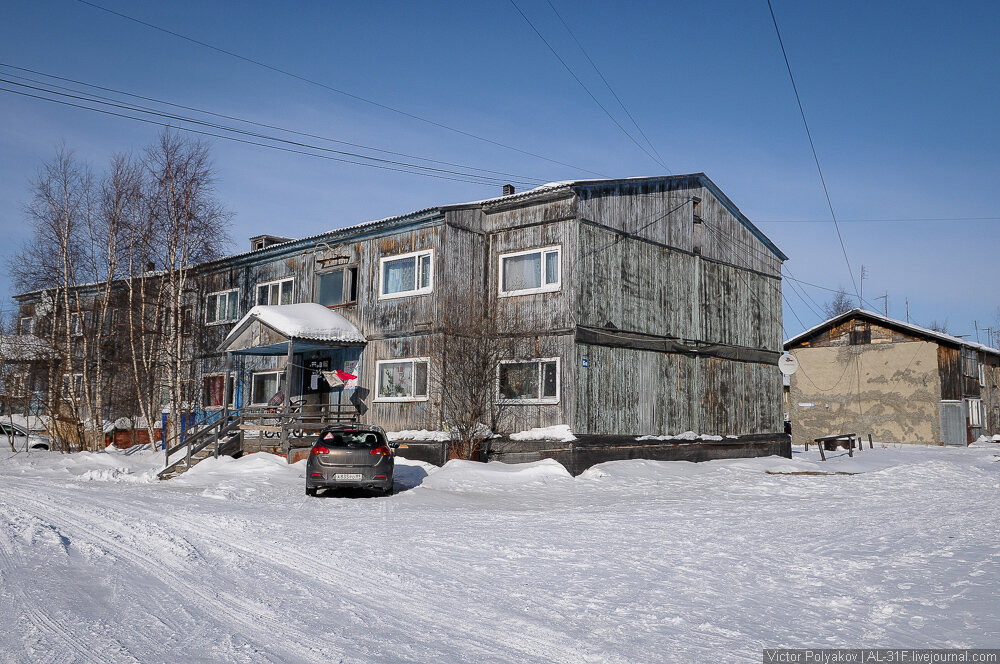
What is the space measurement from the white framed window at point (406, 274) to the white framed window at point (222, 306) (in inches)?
332

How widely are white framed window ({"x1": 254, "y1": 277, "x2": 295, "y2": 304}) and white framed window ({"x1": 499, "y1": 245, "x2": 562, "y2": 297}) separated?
28.4 ft

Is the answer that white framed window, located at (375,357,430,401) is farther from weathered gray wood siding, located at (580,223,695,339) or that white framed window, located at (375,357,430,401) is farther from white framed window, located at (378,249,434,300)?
weathered gray wood siding, located at (580,223,695,339)

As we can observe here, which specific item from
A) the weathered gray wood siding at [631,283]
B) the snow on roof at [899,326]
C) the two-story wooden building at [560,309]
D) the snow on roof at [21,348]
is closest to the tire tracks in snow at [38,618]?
the two-story wooden building at [560,309]

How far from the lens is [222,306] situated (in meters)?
30.2

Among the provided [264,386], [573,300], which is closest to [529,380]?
[573,300]

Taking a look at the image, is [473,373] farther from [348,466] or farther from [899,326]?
[899,326]

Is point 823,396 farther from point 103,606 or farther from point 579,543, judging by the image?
point 103,606

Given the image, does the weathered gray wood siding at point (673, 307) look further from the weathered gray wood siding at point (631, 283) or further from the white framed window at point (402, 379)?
the white framed window at point (402, 379)

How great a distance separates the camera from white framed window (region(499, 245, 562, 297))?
21.2m

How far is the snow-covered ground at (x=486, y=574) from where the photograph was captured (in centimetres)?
600

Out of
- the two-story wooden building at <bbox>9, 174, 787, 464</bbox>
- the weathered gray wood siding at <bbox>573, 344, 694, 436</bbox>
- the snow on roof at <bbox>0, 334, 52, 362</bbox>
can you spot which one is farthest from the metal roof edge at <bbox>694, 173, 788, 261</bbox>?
the snow on roof at <bbox>0, 334, 52, 362</bbox>

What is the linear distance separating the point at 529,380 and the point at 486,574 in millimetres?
12662

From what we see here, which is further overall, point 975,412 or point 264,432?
point 975,412

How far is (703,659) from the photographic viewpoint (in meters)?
5.62
